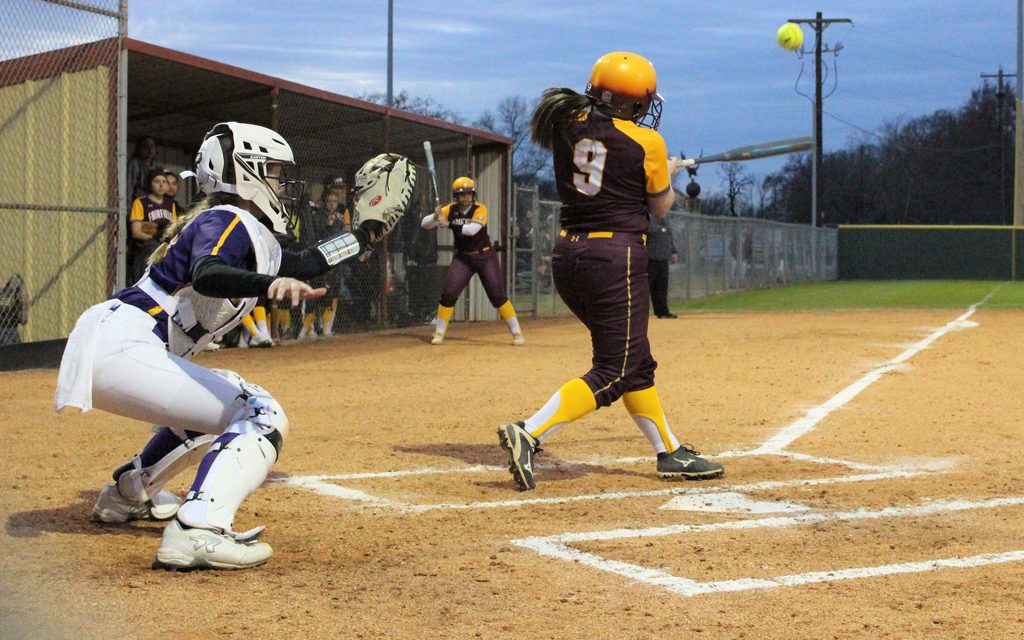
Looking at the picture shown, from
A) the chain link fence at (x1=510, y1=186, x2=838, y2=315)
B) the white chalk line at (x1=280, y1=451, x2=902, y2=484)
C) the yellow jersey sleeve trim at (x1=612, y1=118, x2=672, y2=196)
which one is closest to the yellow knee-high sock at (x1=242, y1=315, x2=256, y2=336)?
the chain link fence at (x1=510, y1=186, x2=838, y2=315)

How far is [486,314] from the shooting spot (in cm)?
2084

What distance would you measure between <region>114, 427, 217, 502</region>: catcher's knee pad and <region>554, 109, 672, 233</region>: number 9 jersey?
7.23ft

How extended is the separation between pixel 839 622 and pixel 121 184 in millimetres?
10062

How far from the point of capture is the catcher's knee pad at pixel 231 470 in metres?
4.19

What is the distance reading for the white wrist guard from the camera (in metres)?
4.16

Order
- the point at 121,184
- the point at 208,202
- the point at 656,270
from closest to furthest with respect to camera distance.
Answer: the point at 208,202 < the point at 121,184 < the point at 656,270

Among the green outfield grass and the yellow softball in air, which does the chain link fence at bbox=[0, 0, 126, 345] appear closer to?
the green outfield grass

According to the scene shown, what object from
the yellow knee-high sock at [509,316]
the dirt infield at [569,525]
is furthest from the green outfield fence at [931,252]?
the dirt infield at [569,525]

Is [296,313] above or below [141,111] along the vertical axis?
below

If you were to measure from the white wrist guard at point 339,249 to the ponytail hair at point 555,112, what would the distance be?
1.80 meters

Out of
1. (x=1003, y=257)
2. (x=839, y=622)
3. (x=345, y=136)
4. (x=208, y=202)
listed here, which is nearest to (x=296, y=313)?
(x=345, y=136)

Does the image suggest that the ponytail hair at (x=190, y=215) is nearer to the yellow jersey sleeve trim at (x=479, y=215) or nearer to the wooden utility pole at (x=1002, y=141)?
the yellow jersey sleeve trim at (x=479, y=215)

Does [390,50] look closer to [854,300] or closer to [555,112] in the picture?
[854,300]

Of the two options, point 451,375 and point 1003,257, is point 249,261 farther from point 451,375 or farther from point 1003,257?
point 1003,257
